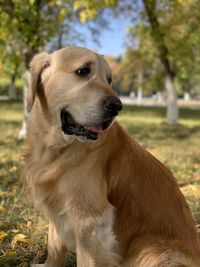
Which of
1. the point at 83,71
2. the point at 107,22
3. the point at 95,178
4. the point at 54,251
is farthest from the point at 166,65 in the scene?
the point at 95,178

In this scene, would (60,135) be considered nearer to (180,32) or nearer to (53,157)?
(53,157)

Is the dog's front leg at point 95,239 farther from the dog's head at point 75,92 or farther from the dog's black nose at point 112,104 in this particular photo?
the dog's black nose at point 112,104

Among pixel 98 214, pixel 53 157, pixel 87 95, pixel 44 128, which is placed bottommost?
pixel 98 214

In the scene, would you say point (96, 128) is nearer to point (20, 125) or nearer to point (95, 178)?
point (95, 178)

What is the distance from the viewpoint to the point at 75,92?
10.2 feet

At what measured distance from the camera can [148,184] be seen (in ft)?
10.6

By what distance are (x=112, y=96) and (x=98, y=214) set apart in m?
0.85

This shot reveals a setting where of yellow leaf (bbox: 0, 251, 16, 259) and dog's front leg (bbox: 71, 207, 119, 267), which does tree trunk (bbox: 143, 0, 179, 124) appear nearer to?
yellow leaf (bbox: 0, 251, 16, 259)

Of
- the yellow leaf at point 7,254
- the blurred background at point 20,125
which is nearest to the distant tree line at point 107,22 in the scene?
the blurred background at point 20,125

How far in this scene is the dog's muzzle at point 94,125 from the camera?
117 inches

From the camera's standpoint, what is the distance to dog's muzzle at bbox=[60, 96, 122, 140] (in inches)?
117

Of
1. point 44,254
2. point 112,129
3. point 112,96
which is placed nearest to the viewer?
point 112,96

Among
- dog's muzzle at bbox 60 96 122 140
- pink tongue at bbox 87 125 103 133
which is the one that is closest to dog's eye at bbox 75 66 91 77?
dog's muzzle at bbox 60 96 122 140

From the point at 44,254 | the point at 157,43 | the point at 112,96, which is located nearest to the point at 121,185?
the point at 112,96
